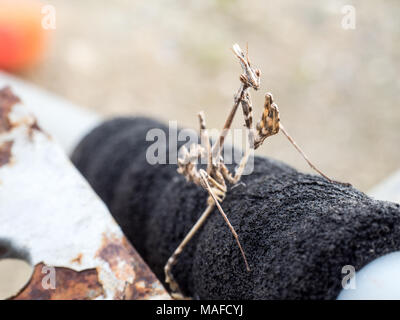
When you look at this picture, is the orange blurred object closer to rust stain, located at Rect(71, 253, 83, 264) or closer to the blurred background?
the blurred background

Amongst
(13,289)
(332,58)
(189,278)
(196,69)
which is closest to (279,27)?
(332,58)

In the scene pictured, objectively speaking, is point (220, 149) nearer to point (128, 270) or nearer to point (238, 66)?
point (128, 270)

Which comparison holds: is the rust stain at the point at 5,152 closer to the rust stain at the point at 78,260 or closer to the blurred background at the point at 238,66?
the rust stain at the point at 78,260

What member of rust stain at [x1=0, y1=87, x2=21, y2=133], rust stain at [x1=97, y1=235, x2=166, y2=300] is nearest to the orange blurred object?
rust stain at [x1=0, y1=87, x2=21, y2=133]

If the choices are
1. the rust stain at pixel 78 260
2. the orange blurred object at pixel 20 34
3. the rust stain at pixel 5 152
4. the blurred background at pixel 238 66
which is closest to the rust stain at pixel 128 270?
the rust stain at pixel 78 260

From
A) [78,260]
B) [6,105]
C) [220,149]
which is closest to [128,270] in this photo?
[78,260]

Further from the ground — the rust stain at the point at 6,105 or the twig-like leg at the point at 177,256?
the rust stain at the point at 6,105
